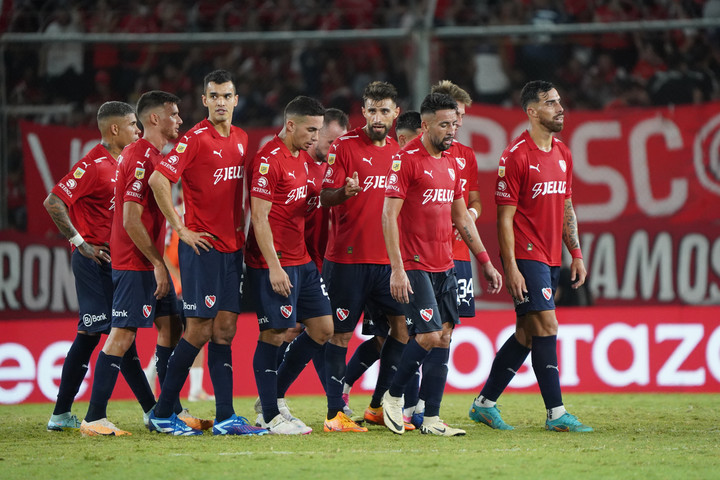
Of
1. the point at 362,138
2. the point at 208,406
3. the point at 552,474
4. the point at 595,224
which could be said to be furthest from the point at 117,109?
the point at 595,224

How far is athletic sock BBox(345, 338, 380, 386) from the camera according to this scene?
7918mm

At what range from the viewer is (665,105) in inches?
466

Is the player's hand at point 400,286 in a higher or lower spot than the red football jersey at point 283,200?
lower

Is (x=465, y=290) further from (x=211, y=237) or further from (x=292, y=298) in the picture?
(x=211, y=237)

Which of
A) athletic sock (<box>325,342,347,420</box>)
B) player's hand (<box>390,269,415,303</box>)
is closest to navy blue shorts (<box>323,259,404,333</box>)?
athletic sock (<box>325,342,347,420</box>)

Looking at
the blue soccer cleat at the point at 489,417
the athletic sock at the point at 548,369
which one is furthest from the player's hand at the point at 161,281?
the athletic sock at the point at 548,369

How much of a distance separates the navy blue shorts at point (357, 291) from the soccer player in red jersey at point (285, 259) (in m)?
0.27

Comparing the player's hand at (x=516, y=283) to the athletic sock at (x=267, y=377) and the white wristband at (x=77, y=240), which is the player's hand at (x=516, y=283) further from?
the white wristband at (x=77, y=240)

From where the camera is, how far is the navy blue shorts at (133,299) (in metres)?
6.96

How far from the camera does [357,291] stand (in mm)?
7254

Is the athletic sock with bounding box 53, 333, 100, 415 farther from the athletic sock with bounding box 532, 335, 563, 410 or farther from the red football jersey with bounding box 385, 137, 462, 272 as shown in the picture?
the athletic sock with bounding box 532, 335, 563, 410

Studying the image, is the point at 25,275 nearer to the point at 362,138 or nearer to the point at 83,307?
the point at 83,307

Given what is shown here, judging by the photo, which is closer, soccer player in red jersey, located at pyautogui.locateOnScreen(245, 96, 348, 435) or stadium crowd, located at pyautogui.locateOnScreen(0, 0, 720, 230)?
soccer player in red jersey, located at pyautogui.locateOnScreen(245, 96, 348, 435)

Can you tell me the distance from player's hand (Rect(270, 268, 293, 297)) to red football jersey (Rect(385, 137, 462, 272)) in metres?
0.85
